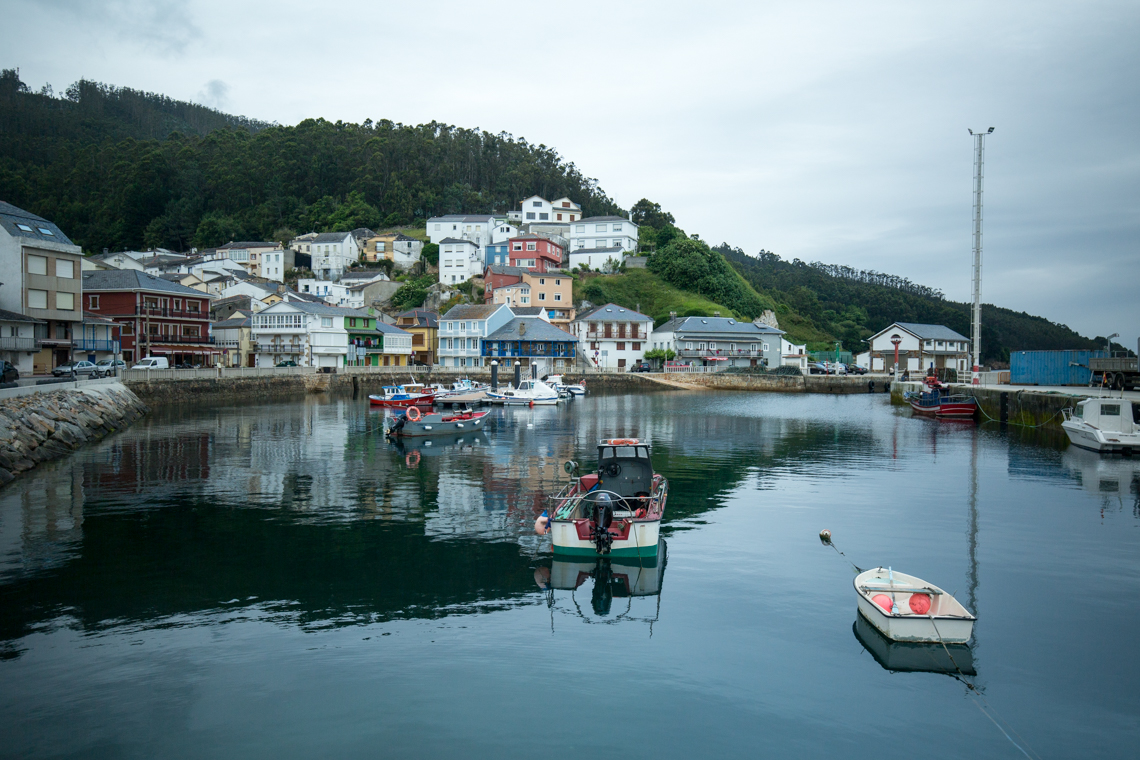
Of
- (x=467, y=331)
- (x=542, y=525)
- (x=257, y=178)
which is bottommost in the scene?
(x=542, y=525)

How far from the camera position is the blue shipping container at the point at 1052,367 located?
42625 millimetres

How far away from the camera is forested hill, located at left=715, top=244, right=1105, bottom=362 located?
104688 millimetres

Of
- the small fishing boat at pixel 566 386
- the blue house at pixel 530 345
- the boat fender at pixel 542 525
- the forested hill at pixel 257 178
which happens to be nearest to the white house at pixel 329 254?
the forested hill at pixel 257 178

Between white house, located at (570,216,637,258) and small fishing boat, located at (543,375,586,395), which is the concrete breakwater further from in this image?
white house, located at (570,216,637,258)

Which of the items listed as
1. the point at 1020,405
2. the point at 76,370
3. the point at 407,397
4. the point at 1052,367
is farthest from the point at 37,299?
the point at 1052,367

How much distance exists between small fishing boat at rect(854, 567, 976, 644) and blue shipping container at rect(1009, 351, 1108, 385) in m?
39.7

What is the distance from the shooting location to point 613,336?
7650cm

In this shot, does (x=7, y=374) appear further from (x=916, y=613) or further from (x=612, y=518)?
(x=916, y=613)

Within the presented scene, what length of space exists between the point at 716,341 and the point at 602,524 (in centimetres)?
6485

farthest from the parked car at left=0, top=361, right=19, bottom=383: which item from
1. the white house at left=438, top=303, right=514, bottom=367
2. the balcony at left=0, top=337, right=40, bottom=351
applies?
the white house at left=438, top=303, right=514, bottom=367

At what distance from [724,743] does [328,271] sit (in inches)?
3720

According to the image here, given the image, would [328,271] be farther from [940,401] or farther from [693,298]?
[940,401]

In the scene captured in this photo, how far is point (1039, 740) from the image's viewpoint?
27.1ft

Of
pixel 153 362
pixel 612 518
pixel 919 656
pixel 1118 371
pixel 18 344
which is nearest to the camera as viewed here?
pixel 919 656
